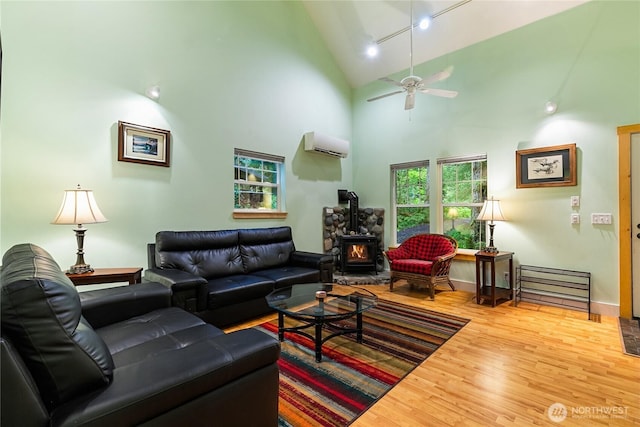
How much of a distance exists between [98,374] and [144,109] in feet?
10.2

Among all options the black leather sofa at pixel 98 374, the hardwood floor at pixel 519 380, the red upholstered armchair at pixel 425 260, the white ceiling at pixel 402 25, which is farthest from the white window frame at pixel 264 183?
the hardwood floor at pixel 519 380

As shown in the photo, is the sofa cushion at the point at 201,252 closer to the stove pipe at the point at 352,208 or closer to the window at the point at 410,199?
the stove pipe at the point at 352,208

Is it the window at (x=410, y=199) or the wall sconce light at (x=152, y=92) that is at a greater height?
the wall sconce light at (x=152, y=92)

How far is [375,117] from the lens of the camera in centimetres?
552

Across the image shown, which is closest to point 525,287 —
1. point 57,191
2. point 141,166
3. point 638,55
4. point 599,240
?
point 599,240

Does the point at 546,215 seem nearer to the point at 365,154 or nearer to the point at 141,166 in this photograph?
the point at 365,154

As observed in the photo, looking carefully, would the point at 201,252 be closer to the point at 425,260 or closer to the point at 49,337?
the point at 49,337

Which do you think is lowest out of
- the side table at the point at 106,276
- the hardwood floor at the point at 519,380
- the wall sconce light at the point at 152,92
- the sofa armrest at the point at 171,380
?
the hardwood floor at the point at 519,380

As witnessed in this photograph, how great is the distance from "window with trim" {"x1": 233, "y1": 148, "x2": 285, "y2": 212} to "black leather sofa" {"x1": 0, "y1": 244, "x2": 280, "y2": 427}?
2.89 metres

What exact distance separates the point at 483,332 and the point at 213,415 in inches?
105

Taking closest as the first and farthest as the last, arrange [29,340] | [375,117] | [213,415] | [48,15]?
[29,340], [213,415], [48,15], [375,117]

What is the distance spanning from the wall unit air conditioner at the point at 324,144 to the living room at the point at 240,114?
0.58 feet

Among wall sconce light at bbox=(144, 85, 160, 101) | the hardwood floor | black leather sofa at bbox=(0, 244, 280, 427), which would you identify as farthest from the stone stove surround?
black leather sofa at bbox=(0, 244, 280, 427)

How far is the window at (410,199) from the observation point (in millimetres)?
5021
